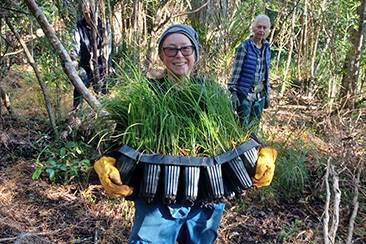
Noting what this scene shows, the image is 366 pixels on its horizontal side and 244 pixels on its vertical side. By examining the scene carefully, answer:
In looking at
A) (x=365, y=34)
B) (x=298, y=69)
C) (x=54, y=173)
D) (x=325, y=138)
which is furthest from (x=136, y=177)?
(x=298, y=69)

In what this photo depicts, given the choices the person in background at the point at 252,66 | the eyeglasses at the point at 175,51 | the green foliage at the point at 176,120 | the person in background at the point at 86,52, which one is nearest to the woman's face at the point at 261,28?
the person in background at the point at 252,66

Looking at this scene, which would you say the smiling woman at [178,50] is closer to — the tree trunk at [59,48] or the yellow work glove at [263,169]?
the yellow work glove at [263,169]

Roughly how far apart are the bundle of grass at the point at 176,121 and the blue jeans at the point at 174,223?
0.81 feet

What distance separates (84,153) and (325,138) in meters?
3.41

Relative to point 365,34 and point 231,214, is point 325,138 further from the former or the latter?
point 231,214

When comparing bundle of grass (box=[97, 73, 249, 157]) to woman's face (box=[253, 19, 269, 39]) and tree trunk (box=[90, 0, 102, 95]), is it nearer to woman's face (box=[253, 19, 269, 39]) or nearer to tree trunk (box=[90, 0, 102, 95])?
tree trunk (box=[90, 0, 102, 95])

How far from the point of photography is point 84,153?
306 cm

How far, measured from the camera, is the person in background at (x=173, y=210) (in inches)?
44.0

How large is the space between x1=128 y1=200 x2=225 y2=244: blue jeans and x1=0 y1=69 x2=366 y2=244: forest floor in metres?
0.88

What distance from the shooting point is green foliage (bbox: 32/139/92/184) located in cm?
269

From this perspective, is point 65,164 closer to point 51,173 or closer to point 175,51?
point 51,173

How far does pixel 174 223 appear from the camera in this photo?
120cm

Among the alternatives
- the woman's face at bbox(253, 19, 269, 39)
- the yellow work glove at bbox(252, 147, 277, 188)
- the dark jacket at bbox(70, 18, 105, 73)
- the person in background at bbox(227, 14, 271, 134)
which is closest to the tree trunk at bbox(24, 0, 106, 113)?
the dark jacket at bbox(70, 18, 105, 73)

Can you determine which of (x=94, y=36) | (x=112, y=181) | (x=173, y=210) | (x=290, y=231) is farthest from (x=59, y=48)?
(x=290, y=231)
